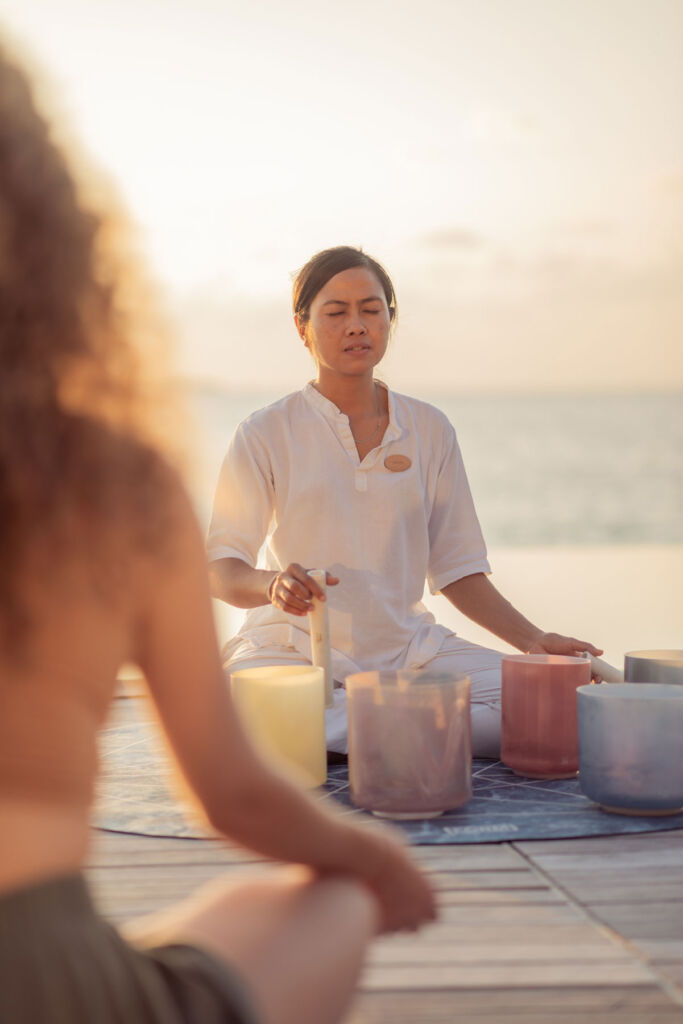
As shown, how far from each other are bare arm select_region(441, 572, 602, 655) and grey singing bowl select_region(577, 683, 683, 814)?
1.39ft

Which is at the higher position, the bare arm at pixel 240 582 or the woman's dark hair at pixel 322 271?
the woman's dark hair at pixel 322 271

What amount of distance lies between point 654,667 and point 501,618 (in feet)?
1.55

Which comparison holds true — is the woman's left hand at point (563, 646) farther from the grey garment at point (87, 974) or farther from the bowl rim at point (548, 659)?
the grey garment at point (87, 974)

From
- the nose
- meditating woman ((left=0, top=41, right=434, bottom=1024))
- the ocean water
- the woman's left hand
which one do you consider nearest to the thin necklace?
the nose

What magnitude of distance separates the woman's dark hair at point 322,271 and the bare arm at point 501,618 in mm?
798

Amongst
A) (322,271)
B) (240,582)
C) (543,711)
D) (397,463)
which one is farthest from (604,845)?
(322,271)

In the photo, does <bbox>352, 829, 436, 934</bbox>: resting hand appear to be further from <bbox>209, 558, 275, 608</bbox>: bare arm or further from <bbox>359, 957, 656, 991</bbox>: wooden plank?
<bbox>209, 558, 275, 608</bbox>: bare arm

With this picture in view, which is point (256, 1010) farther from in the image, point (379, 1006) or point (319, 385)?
point (319, 385)

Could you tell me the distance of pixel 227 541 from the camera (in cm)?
263

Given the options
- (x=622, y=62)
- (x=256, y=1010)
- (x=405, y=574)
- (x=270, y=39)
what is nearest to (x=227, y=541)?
(x=405, y=574)

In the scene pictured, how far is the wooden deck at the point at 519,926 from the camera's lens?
1277 mm

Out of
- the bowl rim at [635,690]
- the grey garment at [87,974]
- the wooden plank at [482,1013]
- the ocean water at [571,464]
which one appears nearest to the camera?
the grey garment at [87,974]

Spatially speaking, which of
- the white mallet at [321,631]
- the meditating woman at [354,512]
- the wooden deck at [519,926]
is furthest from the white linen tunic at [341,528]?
the wooden deck at [519,926]

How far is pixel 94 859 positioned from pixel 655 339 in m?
21.6
